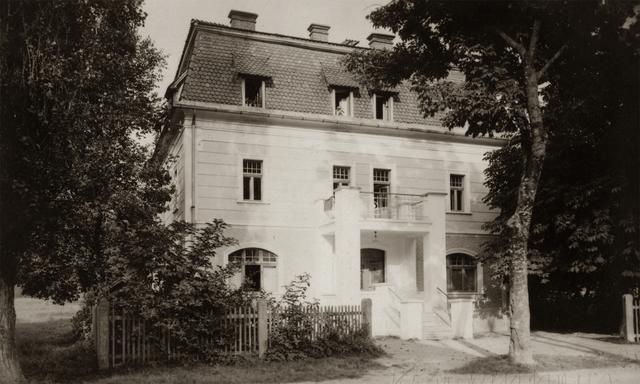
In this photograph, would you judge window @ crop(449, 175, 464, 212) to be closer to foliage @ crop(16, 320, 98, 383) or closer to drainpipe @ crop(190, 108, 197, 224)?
drainpipe @ crop(190, 108, 197, 224)

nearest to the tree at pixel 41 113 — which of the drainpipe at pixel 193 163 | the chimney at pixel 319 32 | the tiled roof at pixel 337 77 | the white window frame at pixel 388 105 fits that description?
the drainpipe at pixel 193 163

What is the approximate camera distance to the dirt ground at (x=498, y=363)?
1116 centimetres

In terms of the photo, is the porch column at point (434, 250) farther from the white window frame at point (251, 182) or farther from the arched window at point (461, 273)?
the white window frame at point (251, 182)

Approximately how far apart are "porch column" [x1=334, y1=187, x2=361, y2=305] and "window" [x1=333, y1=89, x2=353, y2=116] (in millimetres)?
3806

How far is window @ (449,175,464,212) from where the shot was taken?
24.4 m

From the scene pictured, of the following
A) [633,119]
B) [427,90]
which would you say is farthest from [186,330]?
[633,119]

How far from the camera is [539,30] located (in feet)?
43.6

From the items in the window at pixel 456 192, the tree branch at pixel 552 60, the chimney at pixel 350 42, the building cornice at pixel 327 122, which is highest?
the chimney at pixel 350 42

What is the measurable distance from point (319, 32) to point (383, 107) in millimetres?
4284

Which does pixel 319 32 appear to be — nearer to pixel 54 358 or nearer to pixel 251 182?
pixel 251 182

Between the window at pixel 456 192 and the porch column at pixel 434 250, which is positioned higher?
the window at pixel 456 192

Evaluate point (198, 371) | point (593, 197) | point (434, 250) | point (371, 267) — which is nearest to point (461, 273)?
point (434, 250)

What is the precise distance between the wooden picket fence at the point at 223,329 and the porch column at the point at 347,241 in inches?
199

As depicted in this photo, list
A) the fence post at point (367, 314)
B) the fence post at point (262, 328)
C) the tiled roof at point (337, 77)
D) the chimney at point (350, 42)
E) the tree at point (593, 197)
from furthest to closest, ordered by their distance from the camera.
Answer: the chimney at point (350, 42) → the tiled roof at point (337, 77) → the tree at point (593, 197) → the fence post at point (367, 314) → the fence post at point (262, 328)
